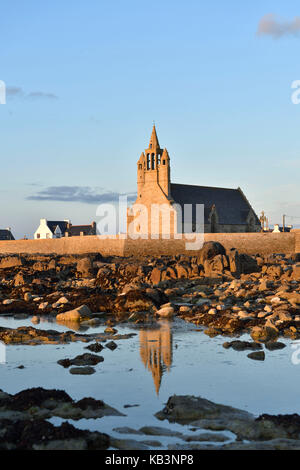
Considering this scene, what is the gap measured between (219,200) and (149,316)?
206ft

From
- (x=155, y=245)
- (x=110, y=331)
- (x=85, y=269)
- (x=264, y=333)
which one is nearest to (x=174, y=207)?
(x=155, y=245)

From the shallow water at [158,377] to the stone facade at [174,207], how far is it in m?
57.4

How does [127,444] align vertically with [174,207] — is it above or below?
below

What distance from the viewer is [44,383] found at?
8.91 m

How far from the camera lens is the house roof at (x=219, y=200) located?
74.9 metres

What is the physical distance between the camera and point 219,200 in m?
77.9

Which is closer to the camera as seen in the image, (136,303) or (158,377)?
(158,377)

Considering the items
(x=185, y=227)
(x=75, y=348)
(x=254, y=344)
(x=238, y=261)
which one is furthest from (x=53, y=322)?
(x=185, y=227)

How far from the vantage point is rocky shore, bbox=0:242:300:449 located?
21.0ft

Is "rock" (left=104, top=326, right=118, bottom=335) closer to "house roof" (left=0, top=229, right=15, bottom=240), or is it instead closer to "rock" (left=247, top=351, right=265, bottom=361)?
"rock" (left=247, top=351, right=265, bottom=361)

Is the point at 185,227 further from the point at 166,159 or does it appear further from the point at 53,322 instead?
the point at 53,322

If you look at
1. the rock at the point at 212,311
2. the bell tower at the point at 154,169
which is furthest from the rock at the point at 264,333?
the bell tower at the point at 154,169

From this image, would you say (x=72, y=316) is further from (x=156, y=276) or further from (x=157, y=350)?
(x=156, y=276)

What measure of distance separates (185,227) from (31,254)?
2668 centimetres
